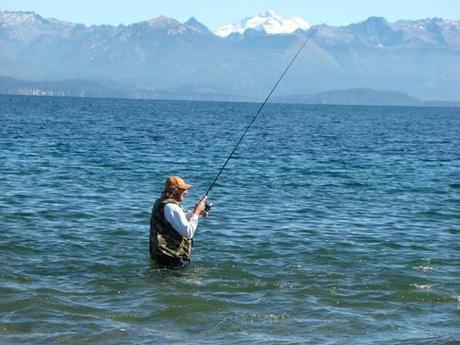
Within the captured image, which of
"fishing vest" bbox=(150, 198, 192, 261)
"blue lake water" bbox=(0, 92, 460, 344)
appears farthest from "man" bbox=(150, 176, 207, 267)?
"blue lake water" bbox=(0, 92, 460, 344)

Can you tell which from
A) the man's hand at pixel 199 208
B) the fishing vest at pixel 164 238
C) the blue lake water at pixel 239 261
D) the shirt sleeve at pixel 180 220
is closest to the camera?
the blue lake water at pixel 239 261

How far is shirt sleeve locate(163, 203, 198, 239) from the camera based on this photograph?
12.2m

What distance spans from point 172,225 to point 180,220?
0.21 metres

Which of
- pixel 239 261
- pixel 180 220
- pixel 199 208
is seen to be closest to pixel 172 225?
pixel 180 220

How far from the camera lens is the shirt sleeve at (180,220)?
1220 cm

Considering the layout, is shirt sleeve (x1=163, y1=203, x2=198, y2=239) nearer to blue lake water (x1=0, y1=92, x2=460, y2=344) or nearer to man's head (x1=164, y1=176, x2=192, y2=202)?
man's head (x1=164, y1=176, x2=192, y2=202)

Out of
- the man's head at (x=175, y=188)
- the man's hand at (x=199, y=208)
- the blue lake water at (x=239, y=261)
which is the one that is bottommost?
the blue lake water at (x=239, y=261)

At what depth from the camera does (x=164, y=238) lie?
1264 centimetres

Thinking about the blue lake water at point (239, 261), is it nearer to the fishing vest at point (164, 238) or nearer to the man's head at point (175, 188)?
the fishing vest at point (164, 238)

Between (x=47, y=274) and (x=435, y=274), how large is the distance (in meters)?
6.50

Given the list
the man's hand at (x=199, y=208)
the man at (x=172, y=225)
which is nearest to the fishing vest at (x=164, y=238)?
the man at (x=172, y=225)

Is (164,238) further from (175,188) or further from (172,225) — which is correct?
(175,188)

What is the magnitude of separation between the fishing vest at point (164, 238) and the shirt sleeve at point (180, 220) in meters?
0.12

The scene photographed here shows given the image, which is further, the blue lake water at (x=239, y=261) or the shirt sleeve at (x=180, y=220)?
the shirt sleeve at (x=180, y=220)
